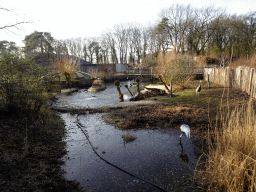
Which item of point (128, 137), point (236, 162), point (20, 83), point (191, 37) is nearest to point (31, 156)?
point (128, 137)

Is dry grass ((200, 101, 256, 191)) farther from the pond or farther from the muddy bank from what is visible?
the muddy bank

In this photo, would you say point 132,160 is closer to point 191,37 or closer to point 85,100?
point 85,100

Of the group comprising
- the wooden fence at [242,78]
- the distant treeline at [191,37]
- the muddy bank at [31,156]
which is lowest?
the muddy bank at [31,156]

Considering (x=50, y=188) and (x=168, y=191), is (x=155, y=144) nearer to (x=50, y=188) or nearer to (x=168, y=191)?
(x=168, y=191)

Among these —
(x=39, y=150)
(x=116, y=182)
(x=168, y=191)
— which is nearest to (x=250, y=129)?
(x=168, y=191)

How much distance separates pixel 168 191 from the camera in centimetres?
262

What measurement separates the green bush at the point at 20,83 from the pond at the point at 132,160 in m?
1.64

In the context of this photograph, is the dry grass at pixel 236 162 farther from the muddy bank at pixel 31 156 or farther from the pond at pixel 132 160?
the muddy bank at pixel 31 156

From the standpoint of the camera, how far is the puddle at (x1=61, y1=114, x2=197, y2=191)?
2852mm

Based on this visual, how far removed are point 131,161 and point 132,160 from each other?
0.14 ft

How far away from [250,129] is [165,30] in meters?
33.7

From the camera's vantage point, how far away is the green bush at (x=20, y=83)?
4844mm

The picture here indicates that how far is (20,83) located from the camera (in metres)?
5.05

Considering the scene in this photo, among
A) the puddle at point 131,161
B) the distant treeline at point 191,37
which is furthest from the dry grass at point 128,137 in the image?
the distant treeline at point 191,37
